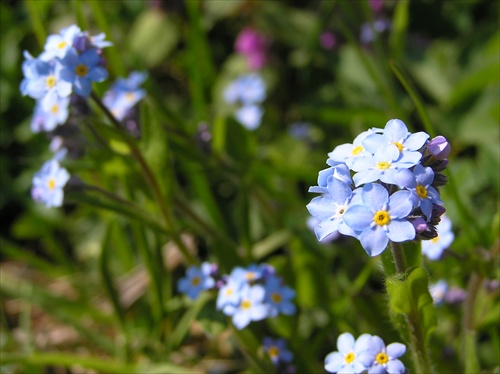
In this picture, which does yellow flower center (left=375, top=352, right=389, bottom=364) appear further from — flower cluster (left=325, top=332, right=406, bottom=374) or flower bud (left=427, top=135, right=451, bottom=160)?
flower bud (left=427, top=135, right=451, bottom=160)

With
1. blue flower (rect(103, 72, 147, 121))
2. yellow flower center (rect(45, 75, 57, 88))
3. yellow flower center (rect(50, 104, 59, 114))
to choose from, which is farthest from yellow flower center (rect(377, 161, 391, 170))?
blue flower (rect(103, 72, 147, 121))

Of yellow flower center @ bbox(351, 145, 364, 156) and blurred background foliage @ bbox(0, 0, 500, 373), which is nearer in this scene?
yellow flower center @ bbox(351, 145, 364, 156)

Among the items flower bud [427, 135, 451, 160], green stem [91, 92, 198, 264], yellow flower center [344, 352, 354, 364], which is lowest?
yellow flower center [344, 352, 354, 364]

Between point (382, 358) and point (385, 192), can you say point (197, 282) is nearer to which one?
point (382, 358)

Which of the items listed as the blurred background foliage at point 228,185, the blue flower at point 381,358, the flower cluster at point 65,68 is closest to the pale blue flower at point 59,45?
the flower cluster at point 65,68

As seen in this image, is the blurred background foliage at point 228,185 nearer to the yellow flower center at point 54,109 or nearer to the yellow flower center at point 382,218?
the yellow flower center at point 54,109

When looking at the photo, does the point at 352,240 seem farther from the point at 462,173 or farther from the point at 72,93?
the point at 72,93
